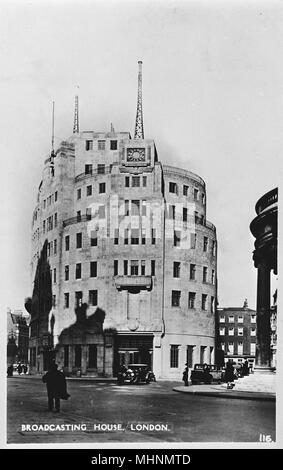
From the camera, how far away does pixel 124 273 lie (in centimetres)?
3375

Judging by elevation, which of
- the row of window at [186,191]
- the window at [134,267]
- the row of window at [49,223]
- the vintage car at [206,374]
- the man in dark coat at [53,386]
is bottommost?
the vintage car at [206,374]

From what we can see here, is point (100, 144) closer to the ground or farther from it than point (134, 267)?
farther from it

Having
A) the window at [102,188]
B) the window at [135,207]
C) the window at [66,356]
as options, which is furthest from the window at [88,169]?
the window at [66,356]

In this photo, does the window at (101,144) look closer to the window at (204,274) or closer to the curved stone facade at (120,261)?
the curved stone facade at (120,261)

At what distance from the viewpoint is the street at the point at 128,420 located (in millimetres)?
16328

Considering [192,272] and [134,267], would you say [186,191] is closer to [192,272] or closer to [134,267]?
[134,267]

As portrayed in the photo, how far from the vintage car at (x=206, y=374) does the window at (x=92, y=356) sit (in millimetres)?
6373

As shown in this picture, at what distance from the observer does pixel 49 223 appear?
85.8 feet

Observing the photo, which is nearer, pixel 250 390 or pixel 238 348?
pixel 250 390

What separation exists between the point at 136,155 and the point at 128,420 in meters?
13.6

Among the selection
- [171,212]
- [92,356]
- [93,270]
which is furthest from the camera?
[92,356]

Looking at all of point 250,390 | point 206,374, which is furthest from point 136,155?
point 206,374
